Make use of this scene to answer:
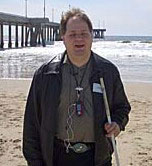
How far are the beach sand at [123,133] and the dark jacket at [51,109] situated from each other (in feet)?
9.62

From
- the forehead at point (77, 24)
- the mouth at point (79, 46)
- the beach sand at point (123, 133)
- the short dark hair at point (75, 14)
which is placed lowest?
the beach sand at point (123, 133)

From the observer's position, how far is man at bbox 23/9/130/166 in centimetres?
272

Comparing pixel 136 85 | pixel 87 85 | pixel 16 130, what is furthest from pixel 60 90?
pixel 136 85

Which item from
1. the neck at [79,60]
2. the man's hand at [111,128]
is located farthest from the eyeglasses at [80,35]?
the man's hand at [111,128]

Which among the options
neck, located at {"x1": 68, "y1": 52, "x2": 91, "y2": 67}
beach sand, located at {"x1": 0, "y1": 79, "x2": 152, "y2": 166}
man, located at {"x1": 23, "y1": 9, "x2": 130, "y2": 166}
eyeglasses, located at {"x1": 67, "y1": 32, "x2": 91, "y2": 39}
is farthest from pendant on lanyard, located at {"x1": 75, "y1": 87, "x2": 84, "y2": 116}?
beach sand, located at {"x1": 0, "y1": 79, "x2": 152, "y2": 166}

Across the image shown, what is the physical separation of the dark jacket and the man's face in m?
0.13

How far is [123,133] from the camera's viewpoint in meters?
7.58

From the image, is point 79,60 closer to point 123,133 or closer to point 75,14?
point 75,14

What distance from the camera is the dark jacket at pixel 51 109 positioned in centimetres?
274

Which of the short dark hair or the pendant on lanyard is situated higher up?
the short dark hair

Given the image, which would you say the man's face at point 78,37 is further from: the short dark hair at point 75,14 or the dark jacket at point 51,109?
the dark jacket at point 51,109

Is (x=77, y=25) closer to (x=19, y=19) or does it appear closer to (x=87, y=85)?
(x=87, y=85)

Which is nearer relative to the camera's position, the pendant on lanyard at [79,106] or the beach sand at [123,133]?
the pendant on lanyard at [79,106]

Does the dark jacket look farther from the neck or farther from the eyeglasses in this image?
the eyeglasses
